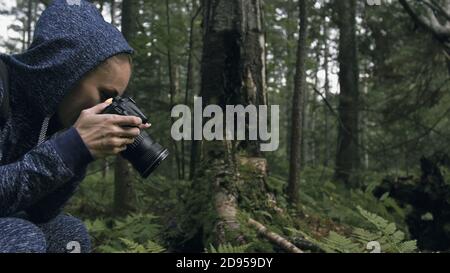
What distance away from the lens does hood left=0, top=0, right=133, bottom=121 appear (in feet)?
6.25

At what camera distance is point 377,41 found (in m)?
10.2

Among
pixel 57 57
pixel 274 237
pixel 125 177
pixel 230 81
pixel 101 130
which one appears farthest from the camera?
pixel 125 177

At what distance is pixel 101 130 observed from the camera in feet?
5.82

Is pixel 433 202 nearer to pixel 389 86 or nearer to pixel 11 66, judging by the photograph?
pixel 389 86

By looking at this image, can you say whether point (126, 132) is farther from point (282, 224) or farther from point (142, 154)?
point (282, 224)

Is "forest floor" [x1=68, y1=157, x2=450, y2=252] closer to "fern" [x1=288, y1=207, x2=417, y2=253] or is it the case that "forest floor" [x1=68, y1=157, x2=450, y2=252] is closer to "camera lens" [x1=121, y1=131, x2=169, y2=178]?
"fern" [x1=288, y1=207, x2=417, y2=253]

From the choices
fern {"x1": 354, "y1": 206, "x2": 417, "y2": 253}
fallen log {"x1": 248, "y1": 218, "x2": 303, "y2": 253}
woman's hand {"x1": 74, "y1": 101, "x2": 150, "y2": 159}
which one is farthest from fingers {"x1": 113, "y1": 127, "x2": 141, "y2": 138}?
fern {"x1": 354, "y1": 206, "x2": 417, "y2": 253}

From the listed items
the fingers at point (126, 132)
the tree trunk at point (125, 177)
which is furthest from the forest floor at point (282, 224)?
the fingers at point (126, 132)

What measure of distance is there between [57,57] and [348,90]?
937cm

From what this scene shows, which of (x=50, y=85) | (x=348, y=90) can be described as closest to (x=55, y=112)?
(x=50, y=85)

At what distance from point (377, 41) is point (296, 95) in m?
5.69

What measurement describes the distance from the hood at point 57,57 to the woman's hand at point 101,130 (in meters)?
0.23

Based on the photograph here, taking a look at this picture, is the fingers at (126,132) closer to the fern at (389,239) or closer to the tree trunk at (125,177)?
the fern at (389,239)

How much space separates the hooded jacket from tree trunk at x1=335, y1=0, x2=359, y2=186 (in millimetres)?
8381
